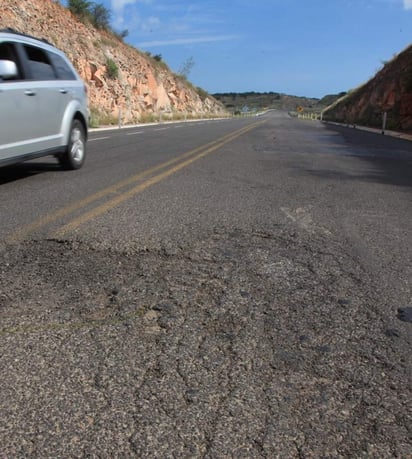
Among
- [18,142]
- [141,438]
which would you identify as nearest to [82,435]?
[141,438]

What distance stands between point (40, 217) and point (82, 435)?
143 inches

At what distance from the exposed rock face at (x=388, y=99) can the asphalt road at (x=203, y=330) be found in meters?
28.8

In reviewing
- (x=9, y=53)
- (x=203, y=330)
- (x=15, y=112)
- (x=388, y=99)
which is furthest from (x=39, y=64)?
(x=388, y=99)

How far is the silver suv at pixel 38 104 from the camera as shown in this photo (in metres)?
6.71

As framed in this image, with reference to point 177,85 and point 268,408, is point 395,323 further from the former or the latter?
point 177,85

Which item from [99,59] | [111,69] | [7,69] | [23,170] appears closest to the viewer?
[7,69]

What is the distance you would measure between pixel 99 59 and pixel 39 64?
101 feet

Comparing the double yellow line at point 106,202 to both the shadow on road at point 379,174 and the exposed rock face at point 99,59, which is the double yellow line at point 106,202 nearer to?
the shadow on road at point 379,174

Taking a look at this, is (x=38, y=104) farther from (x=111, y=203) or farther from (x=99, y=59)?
(x=99, y=59)

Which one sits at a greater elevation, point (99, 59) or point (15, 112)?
point (99, 59)

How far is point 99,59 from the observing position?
3675 centimetres

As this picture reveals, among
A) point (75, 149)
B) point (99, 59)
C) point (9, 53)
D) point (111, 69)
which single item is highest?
point (9, 53)

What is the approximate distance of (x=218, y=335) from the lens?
2.79 m

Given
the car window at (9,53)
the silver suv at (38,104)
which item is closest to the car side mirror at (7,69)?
the silver suv at (38,104)
